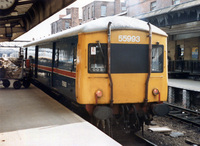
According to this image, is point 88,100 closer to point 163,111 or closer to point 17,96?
point 163,111

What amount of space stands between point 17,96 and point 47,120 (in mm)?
4360

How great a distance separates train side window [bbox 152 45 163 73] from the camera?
748 cm

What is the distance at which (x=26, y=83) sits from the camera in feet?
44.2

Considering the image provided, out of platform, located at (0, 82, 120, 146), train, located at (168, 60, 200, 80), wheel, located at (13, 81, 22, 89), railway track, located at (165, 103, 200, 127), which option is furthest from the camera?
train, located at (168, 60, 200, 80)

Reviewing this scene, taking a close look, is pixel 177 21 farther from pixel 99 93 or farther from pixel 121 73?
pixel 99 93

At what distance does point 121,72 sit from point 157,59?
3.75 ft

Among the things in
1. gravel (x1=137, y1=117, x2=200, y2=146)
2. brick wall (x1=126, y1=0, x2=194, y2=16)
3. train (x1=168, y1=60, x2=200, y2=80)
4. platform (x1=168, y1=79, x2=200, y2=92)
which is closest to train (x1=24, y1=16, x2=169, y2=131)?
gravel (x1=137, y1=117, x2=200, y2=146)

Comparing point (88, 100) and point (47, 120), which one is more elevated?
point (88, 100)

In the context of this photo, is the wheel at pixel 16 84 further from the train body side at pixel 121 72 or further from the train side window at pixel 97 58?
the train side window at pixel 97 58

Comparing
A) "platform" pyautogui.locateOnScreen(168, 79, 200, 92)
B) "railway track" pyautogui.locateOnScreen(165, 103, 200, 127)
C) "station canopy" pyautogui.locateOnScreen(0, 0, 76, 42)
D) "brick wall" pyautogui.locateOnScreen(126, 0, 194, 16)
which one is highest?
"brick wall" pyautogui.locateOnScreen(126, 0, 194, 16)

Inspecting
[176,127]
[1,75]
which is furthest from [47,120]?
[1,75]

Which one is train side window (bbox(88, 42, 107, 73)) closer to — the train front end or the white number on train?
the train front end

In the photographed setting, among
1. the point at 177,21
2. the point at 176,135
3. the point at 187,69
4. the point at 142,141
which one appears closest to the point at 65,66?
the point at 142,141

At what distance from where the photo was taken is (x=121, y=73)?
7.12 meters
